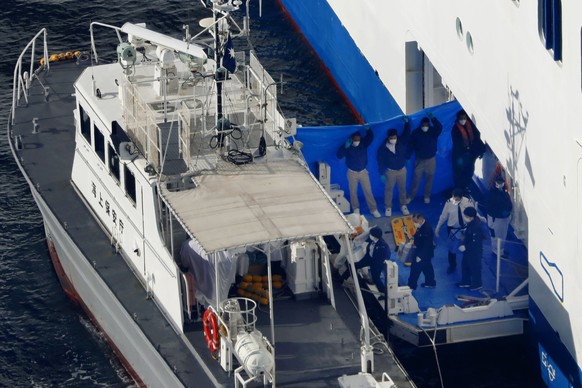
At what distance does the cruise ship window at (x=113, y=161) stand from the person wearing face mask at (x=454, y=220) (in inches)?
260

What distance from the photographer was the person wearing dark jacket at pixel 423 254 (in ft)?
91.7

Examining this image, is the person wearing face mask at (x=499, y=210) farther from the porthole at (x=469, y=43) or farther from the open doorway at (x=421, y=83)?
the open doorway at (x=421, y=83)

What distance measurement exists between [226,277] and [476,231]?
5373 mm

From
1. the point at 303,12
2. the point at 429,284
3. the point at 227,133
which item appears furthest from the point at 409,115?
the point at 303,12

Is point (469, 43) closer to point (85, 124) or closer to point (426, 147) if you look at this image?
point (426, 147)

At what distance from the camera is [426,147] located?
1200 inches

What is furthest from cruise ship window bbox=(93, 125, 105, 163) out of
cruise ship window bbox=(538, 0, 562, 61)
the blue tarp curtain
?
cruise ship window bbox=(538, 0, 562, 61)

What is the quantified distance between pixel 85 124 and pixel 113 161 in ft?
5.75

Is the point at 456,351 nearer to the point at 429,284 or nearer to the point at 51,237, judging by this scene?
the point at 429,284

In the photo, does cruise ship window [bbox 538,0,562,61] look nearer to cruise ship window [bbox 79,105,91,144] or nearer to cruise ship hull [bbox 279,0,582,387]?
cruise ship hull [bbox 279,0,582,387]

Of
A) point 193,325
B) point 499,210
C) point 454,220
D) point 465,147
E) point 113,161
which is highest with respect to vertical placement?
point 113,161

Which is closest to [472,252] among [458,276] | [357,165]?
[458,276]

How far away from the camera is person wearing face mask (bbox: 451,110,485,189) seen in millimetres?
30328

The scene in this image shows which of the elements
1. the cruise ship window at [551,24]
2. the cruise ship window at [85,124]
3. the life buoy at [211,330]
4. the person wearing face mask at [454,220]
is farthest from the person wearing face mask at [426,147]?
the life buoy at [211,330]
